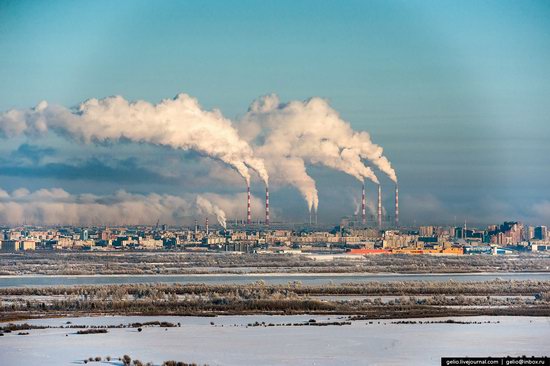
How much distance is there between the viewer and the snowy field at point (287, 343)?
27.3 m

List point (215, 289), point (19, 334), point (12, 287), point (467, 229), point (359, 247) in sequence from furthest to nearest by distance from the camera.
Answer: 1. point (467, 229)
2. point (359, 247)
3. point (12, 287)
4. point (215, 289)
5. point (19, 334)

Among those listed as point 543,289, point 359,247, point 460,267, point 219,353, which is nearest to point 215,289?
point 543,289

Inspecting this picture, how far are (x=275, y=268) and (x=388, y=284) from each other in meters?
27.2

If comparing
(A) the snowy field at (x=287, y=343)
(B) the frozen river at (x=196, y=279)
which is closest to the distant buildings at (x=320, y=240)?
(B) the frozen river at (x=196, y=279)

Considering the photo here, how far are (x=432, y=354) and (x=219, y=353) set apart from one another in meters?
4.99

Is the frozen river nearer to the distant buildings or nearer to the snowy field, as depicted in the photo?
the snowy field

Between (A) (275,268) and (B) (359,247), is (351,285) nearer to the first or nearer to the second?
(A) (275,268)

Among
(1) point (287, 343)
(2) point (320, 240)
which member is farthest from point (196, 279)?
(2) point (320, 240)

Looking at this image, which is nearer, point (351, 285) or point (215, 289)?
point (215, 289)

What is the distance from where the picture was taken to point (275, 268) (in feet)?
270

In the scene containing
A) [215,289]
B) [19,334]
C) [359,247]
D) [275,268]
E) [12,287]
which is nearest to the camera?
[19,334]

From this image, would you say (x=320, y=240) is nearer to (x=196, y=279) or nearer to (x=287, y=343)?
(x=196, y=279)

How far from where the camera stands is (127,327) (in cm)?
3422

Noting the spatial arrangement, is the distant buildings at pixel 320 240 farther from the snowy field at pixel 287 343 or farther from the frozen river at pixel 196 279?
the snowy field at pixel 287 343
